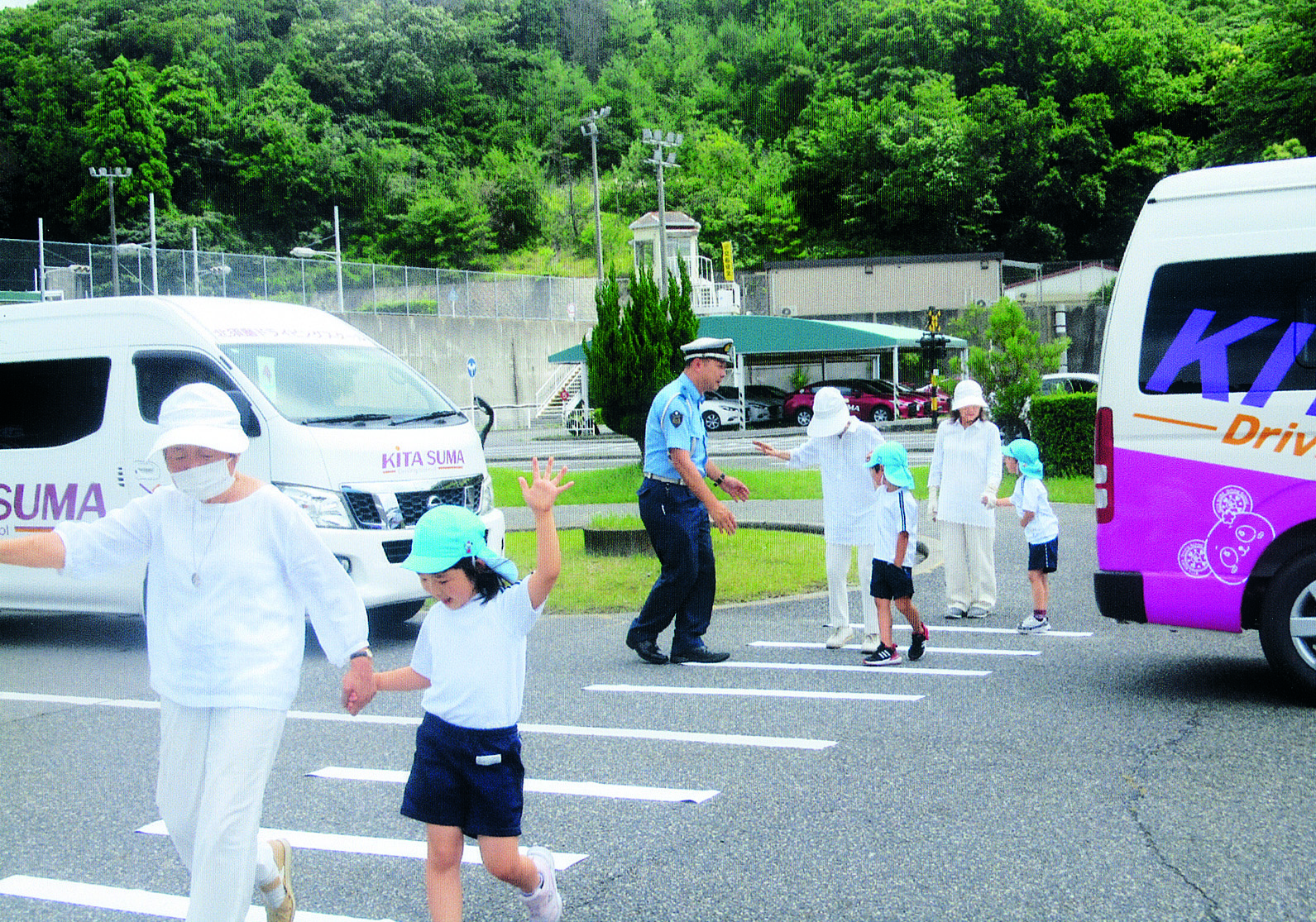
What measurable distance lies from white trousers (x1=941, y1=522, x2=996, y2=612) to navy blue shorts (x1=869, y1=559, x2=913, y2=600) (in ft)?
5.93

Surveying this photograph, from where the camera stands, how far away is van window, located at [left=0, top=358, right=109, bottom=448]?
30.1 ft

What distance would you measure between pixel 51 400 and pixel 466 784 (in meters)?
7.14

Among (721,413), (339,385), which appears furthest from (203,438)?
(721,413)

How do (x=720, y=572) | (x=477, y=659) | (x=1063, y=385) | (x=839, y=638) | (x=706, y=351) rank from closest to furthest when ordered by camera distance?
(x=477, y=659) → (x=706, y=351) → (x=839, y=638) → (x=720, y=572) → (x=1063, y=385)

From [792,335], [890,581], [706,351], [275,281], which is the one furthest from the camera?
[275,281]

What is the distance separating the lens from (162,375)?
355 inches

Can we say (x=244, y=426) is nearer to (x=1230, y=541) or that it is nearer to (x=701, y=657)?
(x=701, y=657)

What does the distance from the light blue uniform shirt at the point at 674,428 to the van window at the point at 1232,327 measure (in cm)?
264

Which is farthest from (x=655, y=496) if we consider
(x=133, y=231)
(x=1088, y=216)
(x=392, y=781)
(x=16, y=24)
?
(x=16, y=24)

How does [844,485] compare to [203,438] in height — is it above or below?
below

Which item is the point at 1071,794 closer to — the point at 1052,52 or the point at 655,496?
the point at 655,496

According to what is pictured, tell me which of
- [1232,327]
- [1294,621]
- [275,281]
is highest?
[275,281]

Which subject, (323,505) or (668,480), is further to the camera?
(323,505)

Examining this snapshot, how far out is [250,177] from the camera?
74.4 meters
